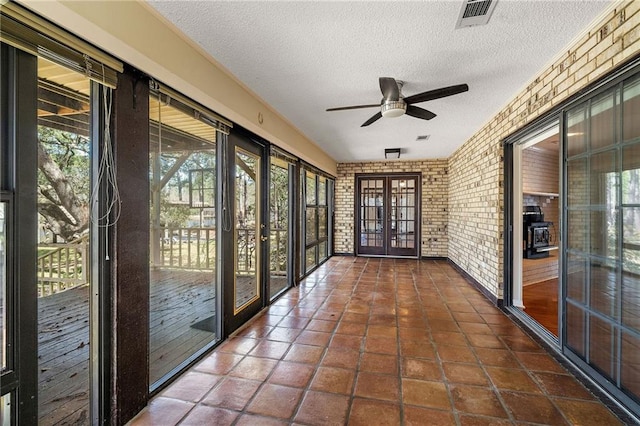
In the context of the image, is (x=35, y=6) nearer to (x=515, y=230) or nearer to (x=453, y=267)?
(x=515, y=230)

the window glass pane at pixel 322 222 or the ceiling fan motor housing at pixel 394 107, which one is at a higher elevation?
the ceiling fan motor housing at pixel 394 107

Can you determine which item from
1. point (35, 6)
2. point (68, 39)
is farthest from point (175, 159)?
point (35, 6)

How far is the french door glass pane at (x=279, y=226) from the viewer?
4406mm

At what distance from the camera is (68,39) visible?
1.41 m

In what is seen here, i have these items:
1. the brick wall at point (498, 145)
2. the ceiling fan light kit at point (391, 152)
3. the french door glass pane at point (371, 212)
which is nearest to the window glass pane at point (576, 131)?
the brick wall at point (498, 145)

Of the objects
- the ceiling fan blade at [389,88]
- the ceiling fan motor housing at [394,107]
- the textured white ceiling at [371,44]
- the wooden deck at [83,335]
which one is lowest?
the wooden deck at [83,335]

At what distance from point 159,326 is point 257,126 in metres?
2.23

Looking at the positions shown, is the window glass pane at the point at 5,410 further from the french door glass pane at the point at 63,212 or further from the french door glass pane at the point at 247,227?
the french door glass pane at the point at 247,227

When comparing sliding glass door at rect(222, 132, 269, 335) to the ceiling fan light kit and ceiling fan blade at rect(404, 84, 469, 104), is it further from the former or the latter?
the ceiling fan light kit

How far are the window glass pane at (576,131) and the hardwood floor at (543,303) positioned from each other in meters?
1.79

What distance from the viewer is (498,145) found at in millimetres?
3787

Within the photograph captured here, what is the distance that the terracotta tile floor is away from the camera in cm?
183

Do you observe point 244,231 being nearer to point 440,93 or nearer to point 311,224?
point 440,93

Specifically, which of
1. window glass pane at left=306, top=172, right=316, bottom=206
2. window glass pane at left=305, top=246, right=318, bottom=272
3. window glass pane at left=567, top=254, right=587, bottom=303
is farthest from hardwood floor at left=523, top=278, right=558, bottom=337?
window glass pane at left=306, top=172, right=316, bottom=206
